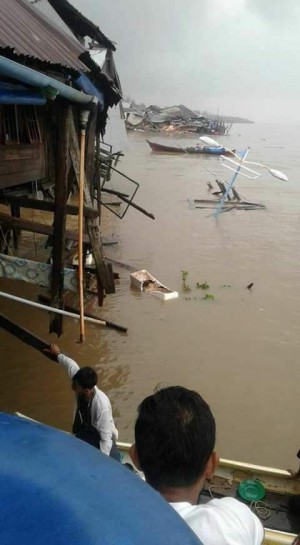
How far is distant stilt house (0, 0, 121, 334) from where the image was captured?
3.74 m

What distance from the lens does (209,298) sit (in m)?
10.1

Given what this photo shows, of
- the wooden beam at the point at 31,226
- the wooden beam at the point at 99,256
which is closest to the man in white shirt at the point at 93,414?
the wooden beam at the point at 99,256

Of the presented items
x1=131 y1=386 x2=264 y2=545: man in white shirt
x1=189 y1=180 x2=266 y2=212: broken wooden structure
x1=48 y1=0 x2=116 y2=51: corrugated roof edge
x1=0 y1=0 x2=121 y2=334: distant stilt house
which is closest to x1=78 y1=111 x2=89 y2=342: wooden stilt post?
x1=0 y1=0 x2=121 y2=334: distant stilt house

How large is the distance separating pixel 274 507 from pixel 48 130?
7150mm

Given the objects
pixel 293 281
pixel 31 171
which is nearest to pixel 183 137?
pixel 293 281

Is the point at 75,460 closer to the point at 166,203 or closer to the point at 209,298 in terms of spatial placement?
the point at 209,298

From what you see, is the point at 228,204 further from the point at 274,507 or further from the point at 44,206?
the point at 274,507

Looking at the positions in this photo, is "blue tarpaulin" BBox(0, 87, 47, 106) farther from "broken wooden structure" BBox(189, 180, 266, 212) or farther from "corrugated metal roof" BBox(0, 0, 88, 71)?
"broken wooden structure" BBox(189, 180, 266, 212)

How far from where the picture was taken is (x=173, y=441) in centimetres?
145

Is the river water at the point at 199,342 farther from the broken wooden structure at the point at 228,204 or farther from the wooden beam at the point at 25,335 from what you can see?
the broken wooden structure at the point at 228,204

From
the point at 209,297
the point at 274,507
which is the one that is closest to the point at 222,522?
the point at 274,507

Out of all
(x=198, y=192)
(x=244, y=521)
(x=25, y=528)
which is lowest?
(x=198, y=192)

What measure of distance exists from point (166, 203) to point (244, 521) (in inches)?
784

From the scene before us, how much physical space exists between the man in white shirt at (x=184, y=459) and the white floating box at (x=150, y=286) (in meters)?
8.22
